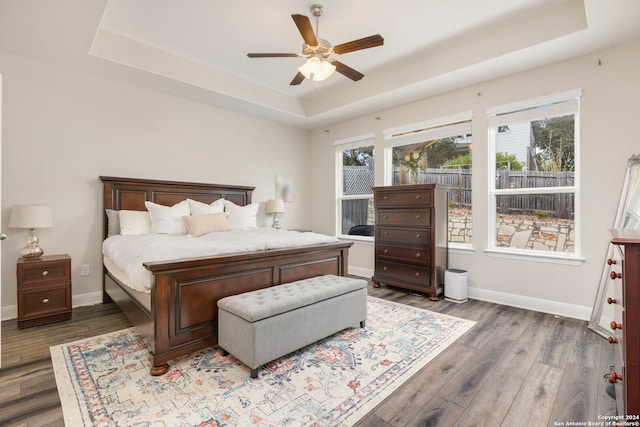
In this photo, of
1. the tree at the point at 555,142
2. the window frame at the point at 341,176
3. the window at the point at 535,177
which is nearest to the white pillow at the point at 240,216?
the window frame at the point at 341,176

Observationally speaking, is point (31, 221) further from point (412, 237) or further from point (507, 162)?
point (507, 162)

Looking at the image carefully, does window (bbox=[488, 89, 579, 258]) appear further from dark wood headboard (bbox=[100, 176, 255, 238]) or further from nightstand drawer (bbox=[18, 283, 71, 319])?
nightstand drawer (bbox=[18, 283, 71, 319])

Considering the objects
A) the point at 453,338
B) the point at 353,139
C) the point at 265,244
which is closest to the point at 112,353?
the point at 265,244

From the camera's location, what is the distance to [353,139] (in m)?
5.27

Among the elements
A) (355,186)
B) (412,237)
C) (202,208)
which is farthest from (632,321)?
(355,186)

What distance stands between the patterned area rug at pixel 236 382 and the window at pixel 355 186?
2.69 metres

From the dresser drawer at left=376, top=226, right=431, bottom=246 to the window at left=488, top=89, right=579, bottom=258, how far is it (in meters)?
0.80

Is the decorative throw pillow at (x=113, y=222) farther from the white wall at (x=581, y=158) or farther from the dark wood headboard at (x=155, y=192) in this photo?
the white wall at (x=581, y=158)

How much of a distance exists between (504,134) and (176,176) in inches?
170

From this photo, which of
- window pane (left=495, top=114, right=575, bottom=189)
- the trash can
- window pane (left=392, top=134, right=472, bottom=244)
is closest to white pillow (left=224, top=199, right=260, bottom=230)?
window pane (left=392, top=134, right=472, bottom=244)

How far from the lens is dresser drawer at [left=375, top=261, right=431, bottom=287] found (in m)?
3.82

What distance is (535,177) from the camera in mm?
3496

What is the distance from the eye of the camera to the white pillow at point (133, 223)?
11.4ft

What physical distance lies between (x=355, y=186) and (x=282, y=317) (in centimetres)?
360
